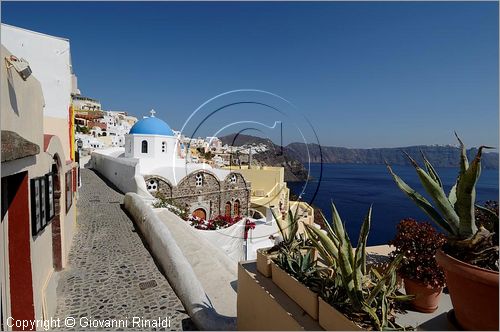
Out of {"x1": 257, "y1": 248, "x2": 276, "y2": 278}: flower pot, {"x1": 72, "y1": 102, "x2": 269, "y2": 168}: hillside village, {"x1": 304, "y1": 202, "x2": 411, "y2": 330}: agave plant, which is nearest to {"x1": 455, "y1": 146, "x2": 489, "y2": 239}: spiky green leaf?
{"x1": 304, "y1": 202, "x2": 411, "y2": 330}: agave plant

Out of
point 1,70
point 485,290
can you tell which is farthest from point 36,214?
point 485,290

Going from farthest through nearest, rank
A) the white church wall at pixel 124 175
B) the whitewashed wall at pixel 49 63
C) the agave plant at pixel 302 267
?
the white church wall at pixel 124 175 → the whitewashed wall at pixel 49 63 → the agave plant at pixel 302 267

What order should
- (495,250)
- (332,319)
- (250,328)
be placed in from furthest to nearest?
(250,328) < (332,319) < (495,250)

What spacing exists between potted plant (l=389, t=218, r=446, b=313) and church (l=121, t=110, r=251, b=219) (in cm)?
1563

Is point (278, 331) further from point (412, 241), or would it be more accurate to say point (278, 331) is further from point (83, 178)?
point (83, 178)

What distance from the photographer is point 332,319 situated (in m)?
1.99

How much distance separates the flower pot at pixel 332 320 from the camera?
185 centimetres

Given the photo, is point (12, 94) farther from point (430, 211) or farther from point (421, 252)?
point (421, 252)

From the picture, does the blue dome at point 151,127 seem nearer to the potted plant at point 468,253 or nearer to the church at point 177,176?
the church at point 177,176

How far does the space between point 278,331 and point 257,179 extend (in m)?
29.2

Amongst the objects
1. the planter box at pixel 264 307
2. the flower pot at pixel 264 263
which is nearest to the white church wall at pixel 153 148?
the planter box at pixel 264 307

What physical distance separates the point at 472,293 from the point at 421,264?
690 mm

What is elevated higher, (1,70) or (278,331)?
(1,70)

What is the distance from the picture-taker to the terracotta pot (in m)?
1.71
